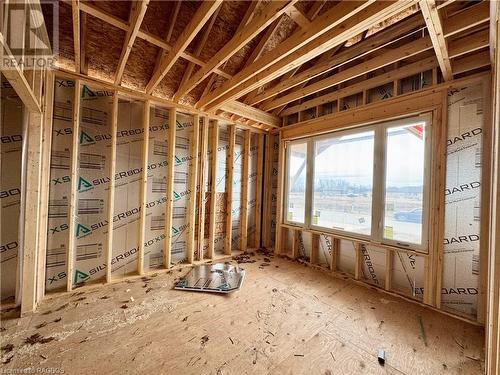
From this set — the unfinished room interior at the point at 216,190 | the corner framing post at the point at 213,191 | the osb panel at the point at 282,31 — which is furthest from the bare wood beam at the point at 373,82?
the corner framing post at the point at 213,191

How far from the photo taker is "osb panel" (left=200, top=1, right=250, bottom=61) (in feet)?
8.98

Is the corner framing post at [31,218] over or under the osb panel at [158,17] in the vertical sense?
under

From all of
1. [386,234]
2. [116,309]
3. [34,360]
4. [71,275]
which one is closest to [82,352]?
[34,360]

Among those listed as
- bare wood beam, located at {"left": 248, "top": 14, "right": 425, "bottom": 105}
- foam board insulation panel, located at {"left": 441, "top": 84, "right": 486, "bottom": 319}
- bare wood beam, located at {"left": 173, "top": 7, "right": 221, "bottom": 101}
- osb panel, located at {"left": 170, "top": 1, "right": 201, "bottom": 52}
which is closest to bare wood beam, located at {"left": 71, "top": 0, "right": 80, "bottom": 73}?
osb panel, located at {"left": 170, "top": 1, "right": 201, "bottom": 52}

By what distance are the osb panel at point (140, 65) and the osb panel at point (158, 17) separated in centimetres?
31

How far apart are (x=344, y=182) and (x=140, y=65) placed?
374 cm

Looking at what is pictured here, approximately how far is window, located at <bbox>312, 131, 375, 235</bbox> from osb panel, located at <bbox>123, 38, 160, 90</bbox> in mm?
3108

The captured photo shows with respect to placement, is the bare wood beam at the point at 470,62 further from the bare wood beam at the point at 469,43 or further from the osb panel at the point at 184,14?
the osb panel at the point at 184,14

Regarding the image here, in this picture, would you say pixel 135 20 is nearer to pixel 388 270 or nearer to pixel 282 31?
pixel 282 31

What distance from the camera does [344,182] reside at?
143 inches

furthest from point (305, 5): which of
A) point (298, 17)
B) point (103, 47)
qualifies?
point (103, 47)

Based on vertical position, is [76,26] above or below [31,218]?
above

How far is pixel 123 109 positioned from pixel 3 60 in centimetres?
205

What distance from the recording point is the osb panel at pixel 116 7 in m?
2.31
